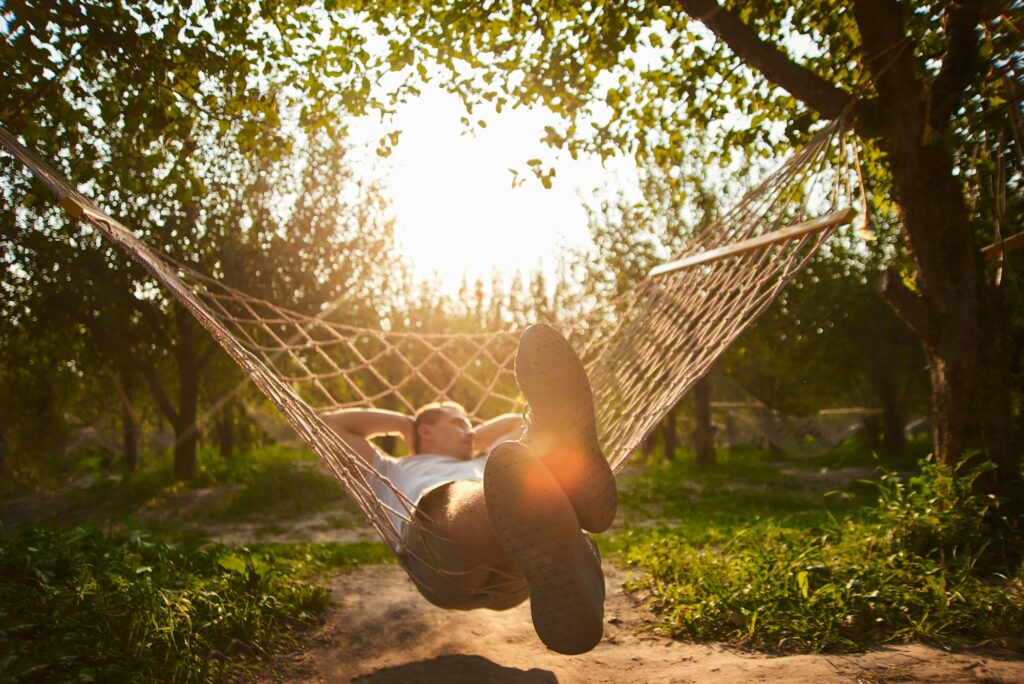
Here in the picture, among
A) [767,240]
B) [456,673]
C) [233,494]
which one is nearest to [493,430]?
[456,673]

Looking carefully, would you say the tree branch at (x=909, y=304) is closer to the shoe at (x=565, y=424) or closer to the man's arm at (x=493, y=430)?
the man's arm at (x=493, y=430)

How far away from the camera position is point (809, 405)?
14.4 m

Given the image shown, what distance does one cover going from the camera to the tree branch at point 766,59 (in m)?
2.91

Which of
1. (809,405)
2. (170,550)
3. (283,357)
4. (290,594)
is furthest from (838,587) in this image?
(809,405)

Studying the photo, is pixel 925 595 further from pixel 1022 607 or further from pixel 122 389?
pixel 122 389

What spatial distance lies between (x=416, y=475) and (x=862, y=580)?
4.53 ft

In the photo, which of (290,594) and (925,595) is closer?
(925,595)

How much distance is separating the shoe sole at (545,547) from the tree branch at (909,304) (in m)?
1.87

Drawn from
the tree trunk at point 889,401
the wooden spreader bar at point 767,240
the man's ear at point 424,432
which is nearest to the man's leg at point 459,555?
the man's ear at point 424,432

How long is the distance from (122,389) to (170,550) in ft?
23.0

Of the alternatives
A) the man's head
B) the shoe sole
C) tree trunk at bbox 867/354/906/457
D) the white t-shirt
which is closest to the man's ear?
the man's head

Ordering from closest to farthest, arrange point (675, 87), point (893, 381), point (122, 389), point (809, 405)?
point (675, 87) < point (122, 389) < point (893, 381) < point (809, 405)

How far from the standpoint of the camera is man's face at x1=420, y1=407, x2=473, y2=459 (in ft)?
8.75

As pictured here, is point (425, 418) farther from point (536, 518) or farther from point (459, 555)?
point (536, 518)
